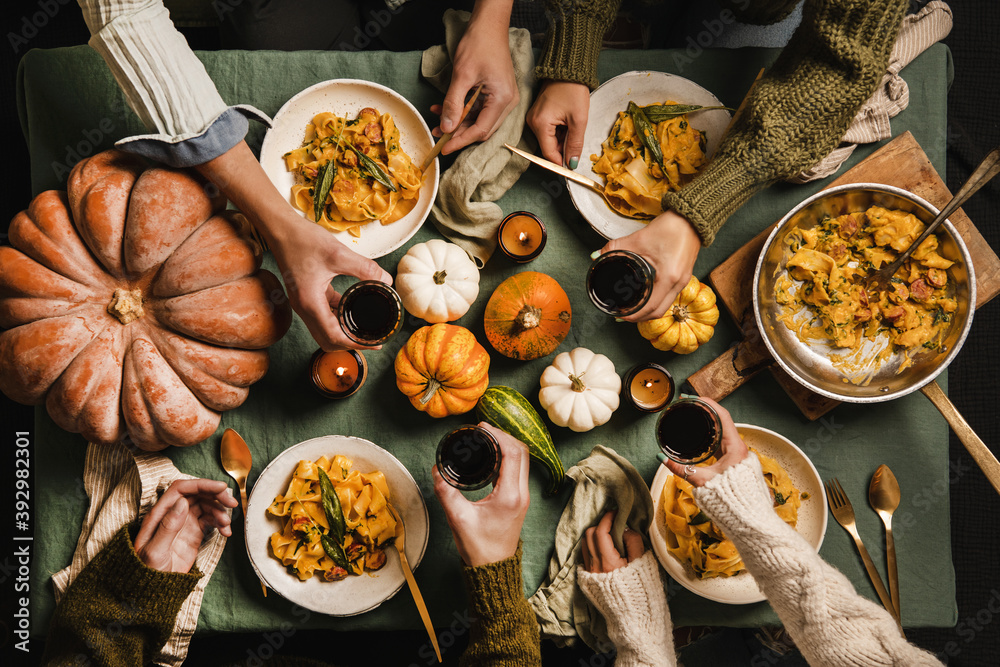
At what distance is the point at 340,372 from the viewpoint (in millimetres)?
1744

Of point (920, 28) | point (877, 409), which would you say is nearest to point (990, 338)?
point (877, 409)

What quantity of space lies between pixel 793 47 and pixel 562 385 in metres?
1.14

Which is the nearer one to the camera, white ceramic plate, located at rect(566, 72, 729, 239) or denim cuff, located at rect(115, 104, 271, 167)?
denim cuff, located at rect(115, 104, 271, 167)

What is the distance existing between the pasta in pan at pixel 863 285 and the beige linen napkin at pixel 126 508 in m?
1.91

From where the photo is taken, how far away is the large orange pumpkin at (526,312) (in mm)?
1680

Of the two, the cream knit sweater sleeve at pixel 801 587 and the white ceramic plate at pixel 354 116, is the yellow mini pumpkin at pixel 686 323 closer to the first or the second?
the cream knit sweater sleeve at pixel 801 587

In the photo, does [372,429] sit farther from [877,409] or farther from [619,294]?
[877,409]

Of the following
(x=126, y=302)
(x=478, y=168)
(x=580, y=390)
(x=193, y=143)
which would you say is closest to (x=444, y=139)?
(x=478, y=168)

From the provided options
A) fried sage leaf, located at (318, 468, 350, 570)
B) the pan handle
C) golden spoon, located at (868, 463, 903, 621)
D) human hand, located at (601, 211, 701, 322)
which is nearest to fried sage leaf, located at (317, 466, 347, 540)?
fried sage leaf, located at (318, 468, 350, 570)

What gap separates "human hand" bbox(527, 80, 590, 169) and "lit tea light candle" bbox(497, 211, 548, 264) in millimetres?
196

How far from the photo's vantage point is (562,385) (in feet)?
5.64

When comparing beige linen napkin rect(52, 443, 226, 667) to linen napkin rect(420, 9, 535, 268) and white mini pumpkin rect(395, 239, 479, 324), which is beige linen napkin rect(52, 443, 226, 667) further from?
linen napkin rect(420, 9, 535, 268)

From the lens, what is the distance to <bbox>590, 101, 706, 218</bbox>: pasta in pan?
5.65 ft

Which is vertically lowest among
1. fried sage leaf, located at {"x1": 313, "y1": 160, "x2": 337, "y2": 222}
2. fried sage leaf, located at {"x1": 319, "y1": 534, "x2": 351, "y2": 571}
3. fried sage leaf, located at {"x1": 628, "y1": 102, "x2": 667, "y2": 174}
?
fried sage leaf, located at {"x1": 319, "y1": 534, "x2": 351, "y2": 571}
